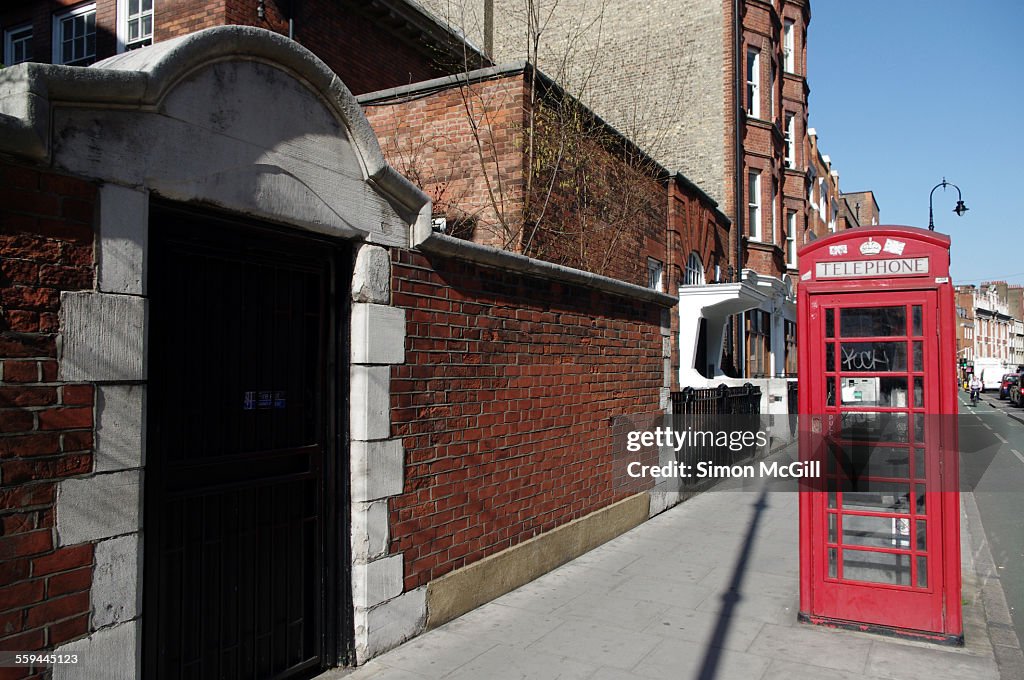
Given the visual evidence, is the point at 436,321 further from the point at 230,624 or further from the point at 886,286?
the point at 886,286

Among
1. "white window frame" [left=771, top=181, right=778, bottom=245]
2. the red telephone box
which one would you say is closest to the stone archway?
the red telephone box

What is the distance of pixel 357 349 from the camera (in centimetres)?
487

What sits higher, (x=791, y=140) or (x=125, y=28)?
(x=791, y=140)

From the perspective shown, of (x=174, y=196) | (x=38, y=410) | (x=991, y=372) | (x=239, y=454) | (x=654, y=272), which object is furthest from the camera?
(x=991, y=372)

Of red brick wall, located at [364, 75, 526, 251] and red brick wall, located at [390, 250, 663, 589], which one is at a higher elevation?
red brick wall, located at [364, 75, 526, 251]

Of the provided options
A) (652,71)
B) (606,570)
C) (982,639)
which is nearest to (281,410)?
(606,570)

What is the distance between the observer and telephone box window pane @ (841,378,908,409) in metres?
5.55

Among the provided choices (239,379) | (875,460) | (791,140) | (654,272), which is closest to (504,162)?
(654,272)

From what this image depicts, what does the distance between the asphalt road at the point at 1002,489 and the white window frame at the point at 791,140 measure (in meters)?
11.9

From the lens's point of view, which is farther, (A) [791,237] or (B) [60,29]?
(A) [791,237]

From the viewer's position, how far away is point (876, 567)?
560 centimetres

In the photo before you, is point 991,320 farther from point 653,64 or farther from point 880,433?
point 880,433

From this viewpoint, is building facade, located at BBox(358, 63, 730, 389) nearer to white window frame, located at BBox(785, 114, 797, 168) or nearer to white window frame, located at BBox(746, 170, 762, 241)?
white window frame, located at BBox(746, 170, 762, 241)

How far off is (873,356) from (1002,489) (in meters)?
9.42
